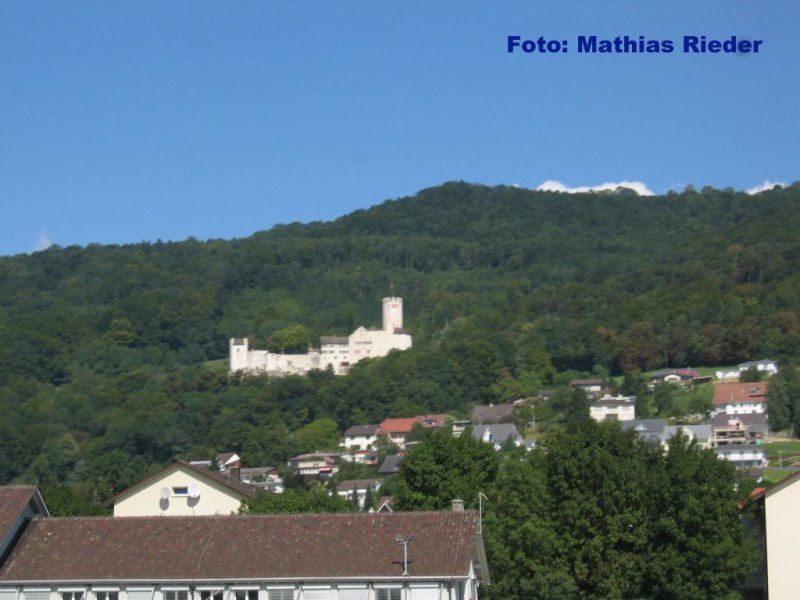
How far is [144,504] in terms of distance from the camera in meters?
53.0

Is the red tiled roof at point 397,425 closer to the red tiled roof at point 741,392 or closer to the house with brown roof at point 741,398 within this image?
the red tiled roof at point 741,392

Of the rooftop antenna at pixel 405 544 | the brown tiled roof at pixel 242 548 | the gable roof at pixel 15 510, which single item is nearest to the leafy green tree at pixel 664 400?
the brown tiled roof at pixel 242 548

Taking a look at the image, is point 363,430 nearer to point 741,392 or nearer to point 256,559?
point 741,392

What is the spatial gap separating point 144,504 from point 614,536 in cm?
1920

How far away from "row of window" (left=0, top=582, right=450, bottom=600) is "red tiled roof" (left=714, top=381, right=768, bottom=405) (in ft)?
386

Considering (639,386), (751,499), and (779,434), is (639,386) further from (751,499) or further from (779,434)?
(751,499)

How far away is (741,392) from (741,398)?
2.35m

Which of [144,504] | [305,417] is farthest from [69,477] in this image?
[144,504]

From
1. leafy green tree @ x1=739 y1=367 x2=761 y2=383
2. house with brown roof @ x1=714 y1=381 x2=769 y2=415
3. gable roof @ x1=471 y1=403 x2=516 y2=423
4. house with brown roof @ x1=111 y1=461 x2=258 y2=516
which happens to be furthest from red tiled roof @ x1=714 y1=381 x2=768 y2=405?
house with brown roof @ x1=111 y1=461 x2=258 y2=516

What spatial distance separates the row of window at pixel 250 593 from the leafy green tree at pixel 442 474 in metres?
14.7

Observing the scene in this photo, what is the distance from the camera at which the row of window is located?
3325cm

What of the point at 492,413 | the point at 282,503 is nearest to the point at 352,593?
the point at 282,503

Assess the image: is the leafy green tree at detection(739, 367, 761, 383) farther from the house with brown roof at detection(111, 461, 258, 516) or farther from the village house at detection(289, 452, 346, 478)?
the house with brown roof at detection(111, 461, 258, 516)

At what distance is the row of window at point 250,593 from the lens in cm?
3325
